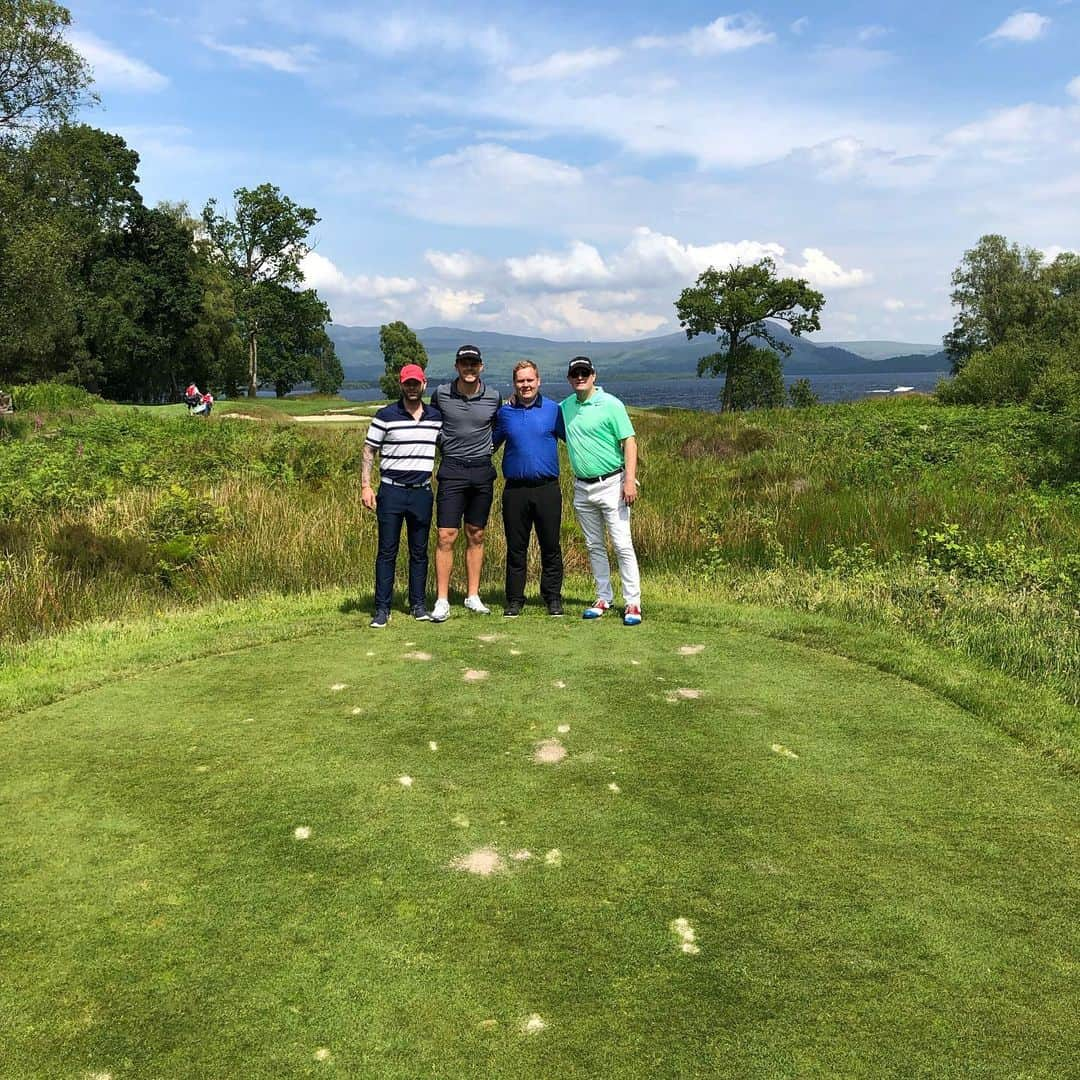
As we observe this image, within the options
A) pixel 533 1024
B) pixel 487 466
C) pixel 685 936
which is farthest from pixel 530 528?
pixel 533 1024

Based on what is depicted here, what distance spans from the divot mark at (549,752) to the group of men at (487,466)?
255 centimetres

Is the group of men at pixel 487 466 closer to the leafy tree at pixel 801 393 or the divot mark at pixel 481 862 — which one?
the divot mark at pixel 481 862

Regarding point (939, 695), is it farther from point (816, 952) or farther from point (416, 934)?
point (416, 934)

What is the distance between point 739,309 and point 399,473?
157 feet

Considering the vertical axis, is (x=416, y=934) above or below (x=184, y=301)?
below

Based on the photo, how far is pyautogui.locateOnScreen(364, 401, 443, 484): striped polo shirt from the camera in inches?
255

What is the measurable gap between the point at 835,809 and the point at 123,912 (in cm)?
280

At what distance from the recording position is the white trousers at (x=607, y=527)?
6.66 meters

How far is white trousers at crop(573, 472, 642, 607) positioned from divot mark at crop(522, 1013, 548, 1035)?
453cm

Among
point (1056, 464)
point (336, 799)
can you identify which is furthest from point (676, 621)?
point (1056, 464)

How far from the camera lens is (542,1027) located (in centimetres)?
228

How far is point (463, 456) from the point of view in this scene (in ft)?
21.6

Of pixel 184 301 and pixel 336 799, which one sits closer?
pixel 336 799

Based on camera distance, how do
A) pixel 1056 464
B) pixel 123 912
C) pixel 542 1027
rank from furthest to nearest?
1. pixel 1056 464
2. pixel 123 912
3. pixel 542 1027
